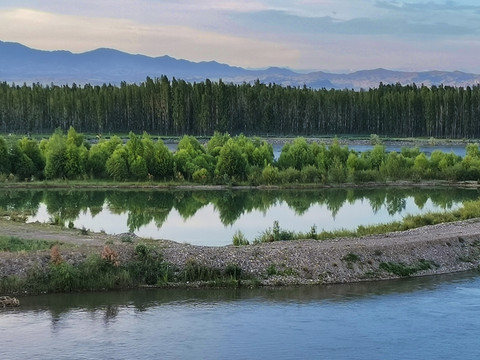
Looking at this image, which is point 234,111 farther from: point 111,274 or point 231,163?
point 111,274

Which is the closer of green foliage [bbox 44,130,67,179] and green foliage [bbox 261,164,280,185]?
green foliage [bbox 44,130,67,179]

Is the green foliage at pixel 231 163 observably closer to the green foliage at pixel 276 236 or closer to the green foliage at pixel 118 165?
the green foliage at pixel 118 165

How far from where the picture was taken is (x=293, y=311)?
26906 mm

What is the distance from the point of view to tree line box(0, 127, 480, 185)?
6956 cm

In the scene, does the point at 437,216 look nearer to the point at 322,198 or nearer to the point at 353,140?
the point at 322,198

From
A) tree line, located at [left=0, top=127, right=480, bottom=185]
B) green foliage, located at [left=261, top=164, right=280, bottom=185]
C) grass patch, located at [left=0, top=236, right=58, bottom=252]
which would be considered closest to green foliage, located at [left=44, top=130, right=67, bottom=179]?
tree line, located at [left=0, top=127, right=480, bottom=185]

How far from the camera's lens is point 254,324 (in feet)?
83.3

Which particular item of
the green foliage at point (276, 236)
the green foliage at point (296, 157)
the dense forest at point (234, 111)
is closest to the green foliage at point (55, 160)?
the green foliage at point (296, 157)

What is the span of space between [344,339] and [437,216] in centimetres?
2229

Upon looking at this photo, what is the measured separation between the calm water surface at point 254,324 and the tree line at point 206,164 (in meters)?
40.4

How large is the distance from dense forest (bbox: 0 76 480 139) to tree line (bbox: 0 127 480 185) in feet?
195

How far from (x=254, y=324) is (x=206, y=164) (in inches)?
1842

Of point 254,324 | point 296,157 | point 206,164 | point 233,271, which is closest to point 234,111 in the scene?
point 296,157

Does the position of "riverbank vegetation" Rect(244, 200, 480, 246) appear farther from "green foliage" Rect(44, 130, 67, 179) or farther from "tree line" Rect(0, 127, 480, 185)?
"green foliage" Rect(44, 130, 67, 179)
